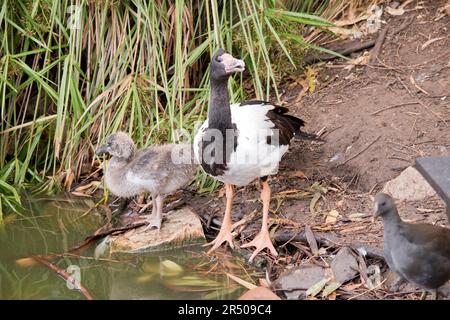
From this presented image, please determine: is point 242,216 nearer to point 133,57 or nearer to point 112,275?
point 112,275

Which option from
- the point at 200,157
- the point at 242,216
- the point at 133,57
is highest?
the point at 133,57

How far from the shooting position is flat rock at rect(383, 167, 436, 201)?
4461 millimetres

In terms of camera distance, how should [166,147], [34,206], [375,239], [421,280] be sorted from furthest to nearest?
[34,206] → [166,147] → [375,239] → [421,280]

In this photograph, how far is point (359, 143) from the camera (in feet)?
16.4

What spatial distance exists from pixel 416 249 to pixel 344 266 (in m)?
0.71

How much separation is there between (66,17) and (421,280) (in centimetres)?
328

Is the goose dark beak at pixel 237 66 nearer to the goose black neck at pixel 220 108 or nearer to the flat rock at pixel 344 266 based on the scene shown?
the goose black neck at pixel 220 108

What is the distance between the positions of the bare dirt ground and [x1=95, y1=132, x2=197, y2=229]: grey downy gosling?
0.33m

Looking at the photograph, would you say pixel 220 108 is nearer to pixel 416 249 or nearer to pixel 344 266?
pixel 344 266

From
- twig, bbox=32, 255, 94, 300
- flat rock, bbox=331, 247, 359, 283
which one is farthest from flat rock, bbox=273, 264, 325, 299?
twig, bbox=32, 255, 94, 300

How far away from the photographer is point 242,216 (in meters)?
4.92

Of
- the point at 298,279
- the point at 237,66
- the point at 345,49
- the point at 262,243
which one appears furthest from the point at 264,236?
the point at 345,49

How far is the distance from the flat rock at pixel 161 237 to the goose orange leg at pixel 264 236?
0.35m

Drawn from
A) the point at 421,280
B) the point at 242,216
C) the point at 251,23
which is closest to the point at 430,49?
the point at 251,23
